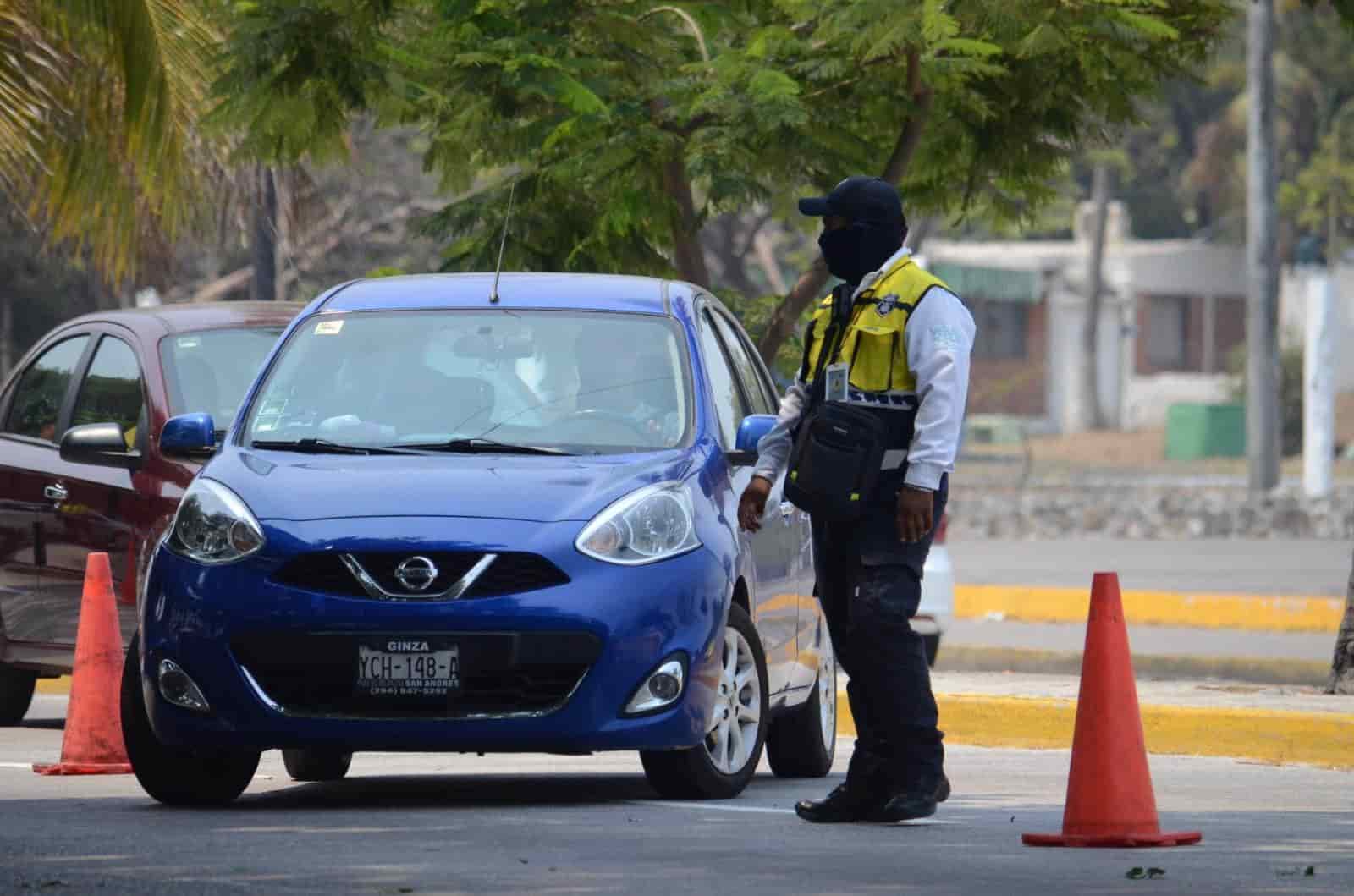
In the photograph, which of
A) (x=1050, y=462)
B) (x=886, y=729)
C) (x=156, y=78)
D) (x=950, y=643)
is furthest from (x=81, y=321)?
(x=1050, y=462)

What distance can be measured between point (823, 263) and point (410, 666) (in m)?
6.53

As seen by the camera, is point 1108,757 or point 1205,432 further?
point 1205,432

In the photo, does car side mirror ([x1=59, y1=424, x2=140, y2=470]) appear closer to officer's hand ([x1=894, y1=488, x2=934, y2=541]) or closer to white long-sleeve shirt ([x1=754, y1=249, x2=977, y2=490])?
white long-sleeve shirt ([x1=754, y1=249, x2=977, y2=490])

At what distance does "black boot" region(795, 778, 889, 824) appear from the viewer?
793cm

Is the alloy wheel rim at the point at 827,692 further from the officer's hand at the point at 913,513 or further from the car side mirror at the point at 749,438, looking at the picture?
the officer's hand at the point at 913,513

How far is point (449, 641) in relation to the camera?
26.0ft

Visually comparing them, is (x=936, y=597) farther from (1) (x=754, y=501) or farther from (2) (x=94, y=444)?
(1) (x=754, y=501)

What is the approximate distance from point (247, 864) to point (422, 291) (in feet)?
9.77

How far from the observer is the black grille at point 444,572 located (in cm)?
797

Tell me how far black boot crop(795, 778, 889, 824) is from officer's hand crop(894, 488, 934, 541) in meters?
0.76

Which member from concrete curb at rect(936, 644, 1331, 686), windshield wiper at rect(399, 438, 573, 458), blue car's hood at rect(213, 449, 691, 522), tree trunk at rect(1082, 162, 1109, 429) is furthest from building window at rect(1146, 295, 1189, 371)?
blue car's hood at rect(213, 449, 691, 522)

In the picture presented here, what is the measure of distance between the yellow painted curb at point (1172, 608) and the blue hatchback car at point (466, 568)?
9912 mm

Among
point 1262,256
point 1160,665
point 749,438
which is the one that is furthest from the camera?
point 1262,256

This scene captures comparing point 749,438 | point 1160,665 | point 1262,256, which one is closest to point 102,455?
point 749,438
